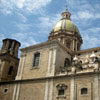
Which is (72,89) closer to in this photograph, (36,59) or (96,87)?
(96,87)

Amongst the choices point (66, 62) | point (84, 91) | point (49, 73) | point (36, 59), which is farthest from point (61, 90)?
point (36, 59)

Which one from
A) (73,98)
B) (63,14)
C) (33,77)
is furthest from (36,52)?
(63,14)

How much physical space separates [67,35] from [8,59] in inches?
550

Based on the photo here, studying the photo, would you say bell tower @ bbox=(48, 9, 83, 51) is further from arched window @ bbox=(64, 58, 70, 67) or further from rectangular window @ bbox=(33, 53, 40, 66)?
rectangular window @ bbox=(33, 53, 40, 66)

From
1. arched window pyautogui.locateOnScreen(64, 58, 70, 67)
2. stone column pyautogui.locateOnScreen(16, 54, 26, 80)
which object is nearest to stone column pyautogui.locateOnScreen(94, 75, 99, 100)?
arched window pyautogui.locateOnScreen(64, 58, 70, 67)

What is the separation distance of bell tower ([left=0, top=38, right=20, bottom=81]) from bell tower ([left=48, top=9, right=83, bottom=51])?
884 cm

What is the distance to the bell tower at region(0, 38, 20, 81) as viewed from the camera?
32.8 m

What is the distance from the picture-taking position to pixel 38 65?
27.6m

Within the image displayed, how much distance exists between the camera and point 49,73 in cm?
2542

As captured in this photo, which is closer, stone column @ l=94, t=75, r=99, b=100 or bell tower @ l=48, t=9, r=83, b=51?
stone column @ l=94, t=75, r=99, b=100

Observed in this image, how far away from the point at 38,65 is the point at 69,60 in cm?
602

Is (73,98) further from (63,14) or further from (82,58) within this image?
(63,14)

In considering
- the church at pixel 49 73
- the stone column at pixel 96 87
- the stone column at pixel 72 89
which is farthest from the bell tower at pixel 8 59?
the stone column at pixel 96 87

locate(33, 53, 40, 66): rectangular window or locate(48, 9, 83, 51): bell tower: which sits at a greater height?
locate(48, 9, 83, 51): bell tower
